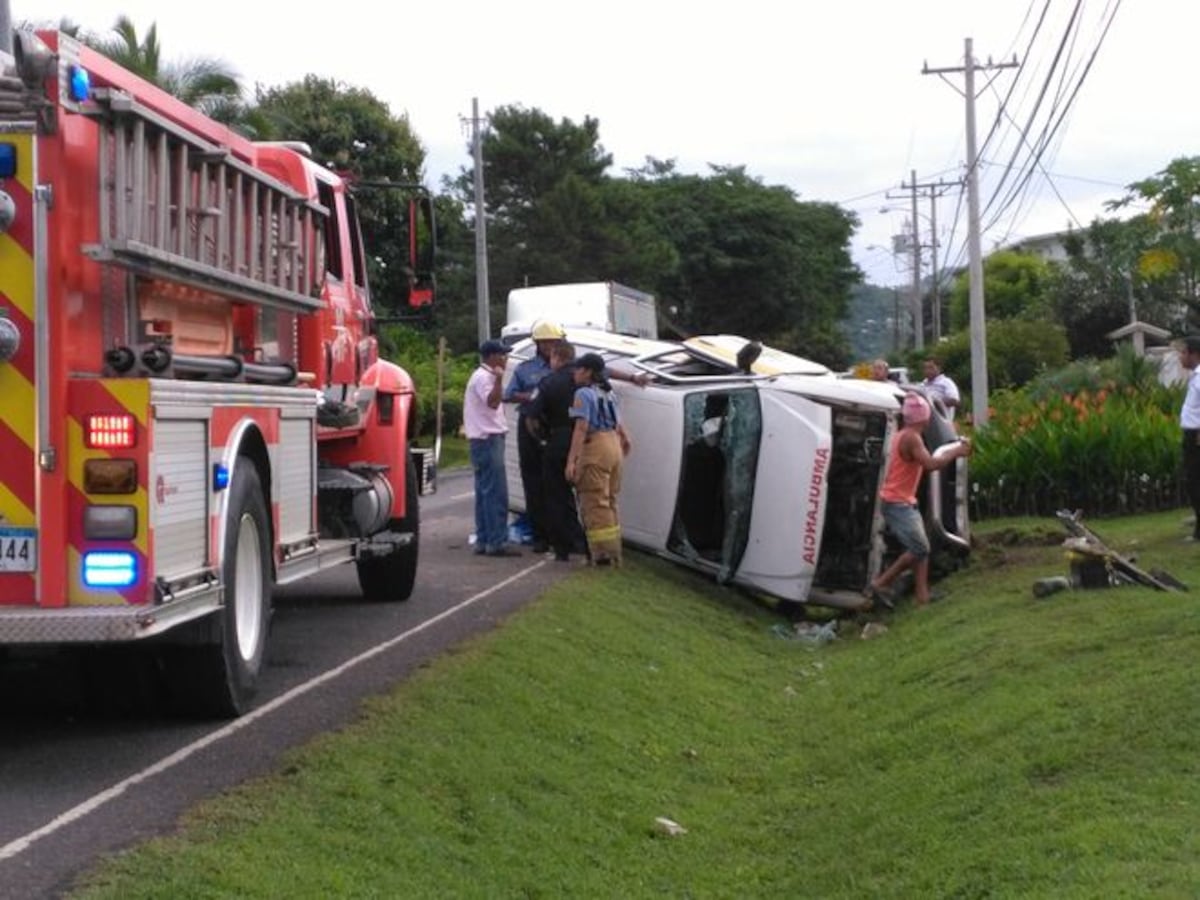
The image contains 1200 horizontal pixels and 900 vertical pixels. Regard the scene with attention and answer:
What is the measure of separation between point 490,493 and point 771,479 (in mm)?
2427

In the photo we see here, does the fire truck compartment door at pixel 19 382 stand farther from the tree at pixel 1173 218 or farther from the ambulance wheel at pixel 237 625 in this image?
the tree at pixel 1173 218

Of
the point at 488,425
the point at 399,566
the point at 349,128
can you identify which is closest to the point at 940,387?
the point at 488,425

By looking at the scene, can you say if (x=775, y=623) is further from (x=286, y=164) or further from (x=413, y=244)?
(x=286, y=164)

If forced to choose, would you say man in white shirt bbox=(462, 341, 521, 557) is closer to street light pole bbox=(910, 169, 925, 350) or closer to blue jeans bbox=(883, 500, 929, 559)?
blue jeans bbox=(883, 500, 929, 559)

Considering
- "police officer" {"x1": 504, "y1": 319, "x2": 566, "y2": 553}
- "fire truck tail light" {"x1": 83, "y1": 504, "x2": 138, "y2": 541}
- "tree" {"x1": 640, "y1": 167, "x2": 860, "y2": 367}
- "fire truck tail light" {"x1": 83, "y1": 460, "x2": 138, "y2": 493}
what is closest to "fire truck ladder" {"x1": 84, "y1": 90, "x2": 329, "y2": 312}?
"fire truck tail light" {"x1": 83, "y1": 460, "x2": 138, "y2": 493}

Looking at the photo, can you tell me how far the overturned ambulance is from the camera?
15.0 meters

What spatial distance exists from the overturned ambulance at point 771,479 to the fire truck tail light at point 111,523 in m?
8.29

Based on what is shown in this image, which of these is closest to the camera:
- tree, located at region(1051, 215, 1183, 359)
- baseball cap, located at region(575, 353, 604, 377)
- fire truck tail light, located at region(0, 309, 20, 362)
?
fire truck tail light, located at region(0, 309, 20, 362)

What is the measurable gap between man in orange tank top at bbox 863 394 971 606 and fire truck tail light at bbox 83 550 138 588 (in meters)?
8.05

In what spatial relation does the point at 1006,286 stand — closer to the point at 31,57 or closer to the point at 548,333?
the point at 548,333

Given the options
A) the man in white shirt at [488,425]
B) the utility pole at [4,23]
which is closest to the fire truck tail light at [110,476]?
the utility pole at [4,23]

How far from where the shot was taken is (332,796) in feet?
23.5

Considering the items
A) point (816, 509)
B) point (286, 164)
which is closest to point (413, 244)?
Result: point (286, 164)

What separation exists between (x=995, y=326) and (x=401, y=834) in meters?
47.2
